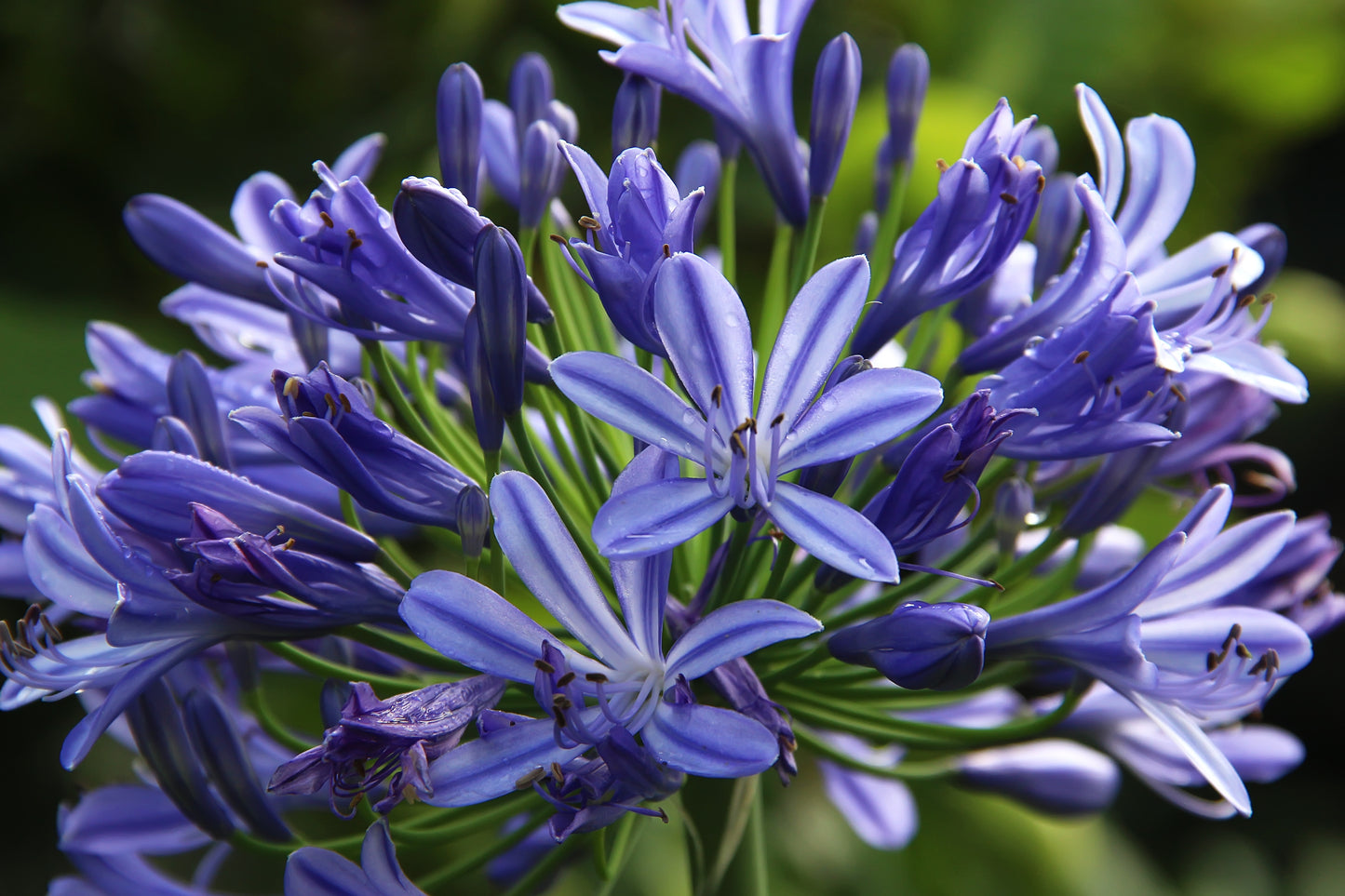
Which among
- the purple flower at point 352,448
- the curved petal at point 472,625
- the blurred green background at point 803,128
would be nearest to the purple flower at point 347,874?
the curved petal at point 472,625

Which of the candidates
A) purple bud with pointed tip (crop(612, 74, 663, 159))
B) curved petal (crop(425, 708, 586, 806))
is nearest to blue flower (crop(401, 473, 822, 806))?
curved petal (crop(425, 708, 586, 806))

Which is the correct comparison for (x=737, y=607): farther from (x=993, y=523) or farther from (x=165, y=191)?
(x=165, y=191)

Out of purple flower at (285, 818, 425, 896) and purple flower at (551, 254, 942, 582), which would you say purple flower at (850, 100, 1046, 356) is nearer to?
purple flower at (551, 254, 942, 582)

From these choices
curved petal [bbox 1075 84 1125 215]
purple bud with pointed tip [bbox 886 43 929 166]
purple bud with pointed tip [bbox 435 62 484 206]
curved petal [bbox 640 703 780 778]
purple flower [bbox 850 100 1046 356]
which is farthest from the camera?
purple bud with pointed tip [bbox 886 43 929 166]

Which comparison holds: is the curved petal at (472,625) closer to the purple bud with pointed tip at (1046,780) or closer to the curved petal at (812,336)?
the curved petal at (812,336)

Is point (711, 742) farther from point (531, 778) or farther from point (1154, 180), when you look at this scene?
point (1154, 180)

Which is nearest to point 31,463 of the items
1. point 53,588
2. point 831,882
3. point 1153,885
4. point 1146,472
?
point 53,588
